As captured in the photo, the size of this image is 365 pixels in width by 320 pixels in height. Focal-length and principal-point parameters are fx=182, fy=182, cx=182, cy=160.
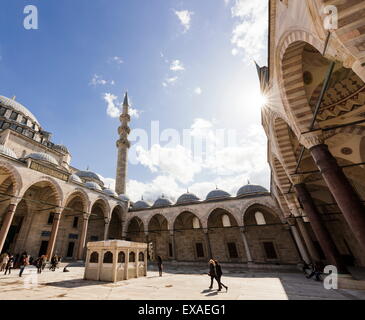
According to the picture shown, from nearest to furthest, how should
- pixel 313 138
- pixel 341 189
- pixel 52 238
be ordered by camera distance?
pixel 341 189
pixel 313 138
pixel 52 238

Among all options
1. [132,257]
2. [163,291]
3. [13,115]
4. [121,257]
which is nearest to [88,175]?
[13,115]

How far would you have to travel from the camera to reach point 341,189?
444cm

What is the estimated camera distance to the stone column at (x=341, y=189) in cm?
395

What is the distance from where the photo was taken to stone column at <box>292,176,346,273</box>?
18.1 feet

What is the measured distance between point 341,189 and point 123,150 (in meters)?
23.3

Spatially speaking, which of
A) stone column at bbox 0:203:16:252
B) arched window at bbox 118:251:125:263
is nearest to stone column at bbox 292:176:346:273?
arched window at bbox 118:251:125:263

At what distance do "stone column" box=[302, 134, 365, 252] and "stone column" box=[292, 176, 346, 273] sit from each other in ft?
6.93

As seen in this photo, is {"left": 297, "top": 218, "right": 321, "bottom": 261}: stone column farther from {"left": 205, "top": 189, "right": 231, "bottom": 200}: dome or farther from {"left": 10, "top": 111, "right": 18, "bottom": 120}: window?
{"left": 10, "top": 111, "right": 18, "bottom": 120}: window

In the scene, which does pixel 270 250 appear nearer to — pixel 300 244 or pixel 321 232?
pixel 300 244

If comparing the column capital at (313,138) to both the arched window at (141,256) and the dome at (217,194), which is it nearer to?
the arched window at (141,256)

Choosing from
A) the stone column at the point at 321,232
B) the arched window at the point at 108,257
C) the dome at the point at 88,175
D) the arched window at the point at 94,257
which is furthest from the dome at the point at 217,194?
the dome at the point at 88,175

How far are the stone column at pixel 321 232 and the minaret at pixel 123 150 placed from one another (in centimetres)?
1980
